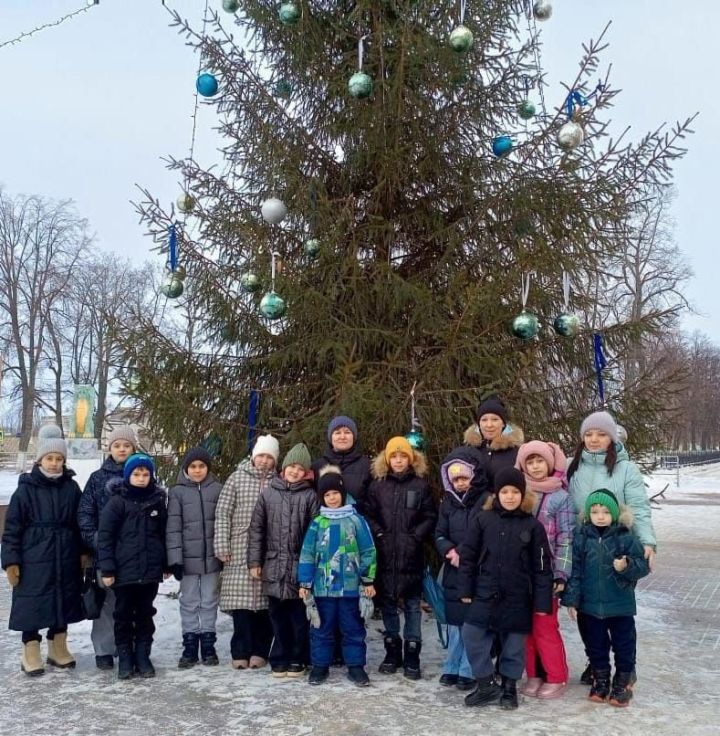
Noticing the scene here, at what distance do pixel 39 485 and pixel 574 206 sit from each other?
16.3 ft

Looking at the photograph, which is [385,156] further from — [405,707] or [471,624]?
[405,707]

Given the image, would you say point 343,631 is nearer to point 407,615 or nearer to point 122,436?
point 407,615

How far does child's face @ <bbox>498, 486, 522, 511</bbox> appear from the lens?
4.58 m

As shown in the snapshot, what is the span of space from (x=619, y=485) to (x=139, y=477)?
129 inches

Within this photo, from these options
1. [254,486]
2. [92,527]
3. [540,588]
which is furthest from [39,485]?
[540,588]

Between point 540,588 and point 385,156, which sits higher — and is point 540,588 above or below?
below

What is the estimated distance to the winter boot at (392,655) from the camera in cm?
522

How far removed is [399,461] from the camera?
204 inches

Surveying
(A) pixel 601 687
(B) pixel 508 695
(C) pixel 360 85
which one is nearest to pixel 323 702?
(B) pixel 508 695

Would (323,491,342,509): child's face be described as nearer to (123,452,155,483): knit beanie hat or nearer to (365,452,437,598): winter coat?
(365,452,437,598): winter coat

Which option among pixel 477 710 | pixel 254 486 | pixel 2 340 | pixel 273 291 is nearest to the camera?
pixel 477 710

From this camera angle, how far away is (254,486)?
547 centimetres

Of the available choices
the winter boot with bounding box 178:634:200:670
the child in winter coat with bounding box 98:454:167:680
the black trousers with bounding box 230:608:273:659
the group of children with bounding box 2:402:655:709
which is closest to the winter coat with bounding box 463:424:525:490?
the group of children with bounding box 2:402:655:709

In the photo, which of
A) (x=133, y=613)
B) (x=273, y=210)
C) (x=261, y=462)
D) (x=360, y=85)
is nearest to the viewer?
(x=133, y=613)
